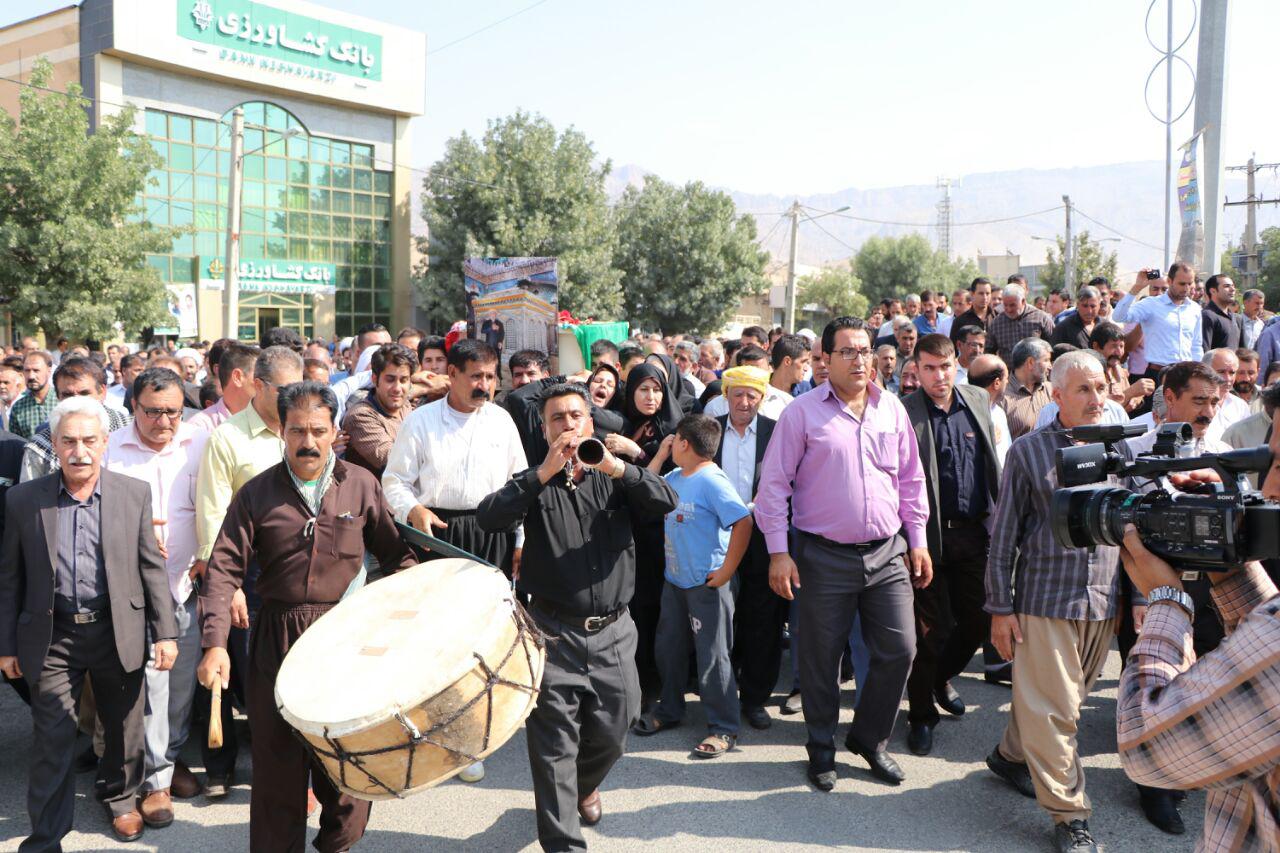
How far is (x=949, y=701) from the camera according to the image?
585 cm

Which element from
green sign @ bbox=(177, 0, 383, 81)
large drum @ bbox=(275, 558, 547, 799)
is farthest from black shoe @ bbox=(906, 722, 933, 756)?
green sign @ bbox=(177, 0, 383, 81)

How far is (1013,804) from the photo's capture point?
471 centimetres

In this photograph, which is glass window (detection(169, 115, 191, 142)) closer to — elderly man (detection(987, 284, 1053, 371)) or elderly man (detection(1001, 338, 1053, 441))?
elderly man (detection(987, 284, 1053, 371))

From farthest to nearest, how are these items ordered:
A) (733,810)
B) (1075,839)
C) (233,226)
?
(233,226) → (733,810) → (1075,839)

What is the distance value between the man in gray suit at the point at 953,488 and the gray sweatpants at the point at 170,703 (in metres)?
3.77

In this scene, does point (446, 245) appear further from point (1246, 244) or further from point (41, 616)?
point (1246, 244)

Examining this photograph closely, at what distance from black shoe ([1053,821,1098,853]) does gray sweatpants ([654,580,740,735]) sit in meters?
1.76

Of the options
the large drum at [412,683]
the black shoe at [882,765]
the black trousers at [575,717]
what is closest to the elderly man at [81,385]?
the large drum at [412,683]

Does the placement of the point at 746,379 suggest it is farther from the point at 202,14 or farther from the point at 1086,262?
the point at 1086,262

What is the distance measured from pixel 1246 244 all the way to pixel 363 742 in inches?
2193

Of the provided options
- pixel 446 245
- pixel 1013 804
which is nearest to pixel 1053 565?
pixel 1013 804

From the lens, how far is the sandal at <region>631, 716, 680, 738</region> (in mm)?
5656

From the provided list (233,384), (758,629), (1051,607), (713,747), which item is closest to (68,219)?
(233,384)

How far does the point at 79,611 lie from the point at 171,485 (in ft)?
2.73
